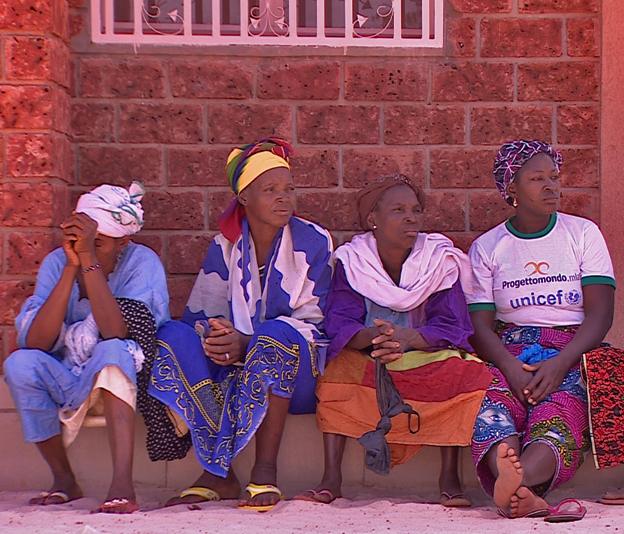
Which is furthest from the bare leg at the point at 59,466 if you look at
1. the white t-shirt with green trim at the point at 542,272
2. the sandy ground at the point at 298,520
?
the white t-shirt with green trim at the point at 542,272

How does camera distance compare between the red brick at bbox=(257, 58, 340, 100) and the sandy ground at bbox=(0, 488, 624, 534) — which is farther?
the red brick at bbox=(257, 58, 340, 100)

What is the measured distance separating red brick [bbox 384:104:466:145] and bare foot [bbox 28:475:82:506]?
95.1 inches

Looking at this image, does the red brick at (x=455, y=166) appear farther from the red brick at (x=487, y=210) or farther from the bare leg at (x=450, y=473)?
the bare leg at (x=450, y=473)

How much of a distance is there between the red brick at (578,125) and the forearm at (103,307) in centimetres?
260

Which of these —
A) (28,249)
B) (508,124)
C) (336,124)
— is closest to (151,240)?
(28,249)

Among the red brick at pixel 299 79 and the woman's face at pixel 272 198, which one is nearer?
the woman's face at pixel 272 198

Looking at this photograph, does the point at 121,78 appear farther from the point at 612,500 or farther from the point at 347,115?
the point at 612,500

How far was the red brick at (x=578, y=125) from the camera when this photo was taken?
671 centimetres

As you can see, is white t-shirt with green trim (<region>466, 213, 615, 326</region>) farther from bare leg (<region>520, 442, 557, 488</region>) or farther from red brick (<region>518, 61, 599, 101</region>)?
red brick (<region>518, 61, 599, 101</region>)

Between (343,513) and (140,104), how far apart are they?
8.35ft

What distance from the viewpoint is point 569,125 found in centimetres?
671

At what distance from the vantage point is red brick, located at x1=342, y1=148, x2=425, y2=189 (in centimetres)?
668

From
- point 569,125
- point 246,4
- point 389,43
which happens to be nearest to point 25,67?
point 246,4

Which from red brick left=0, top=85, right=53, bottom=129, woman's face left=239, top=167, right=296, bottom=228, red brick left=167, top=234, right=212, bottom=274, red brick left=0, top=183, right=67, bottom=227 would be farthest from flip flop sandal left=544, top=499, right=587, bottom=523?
red brick left=0, top=85, right=53, bottom=129
